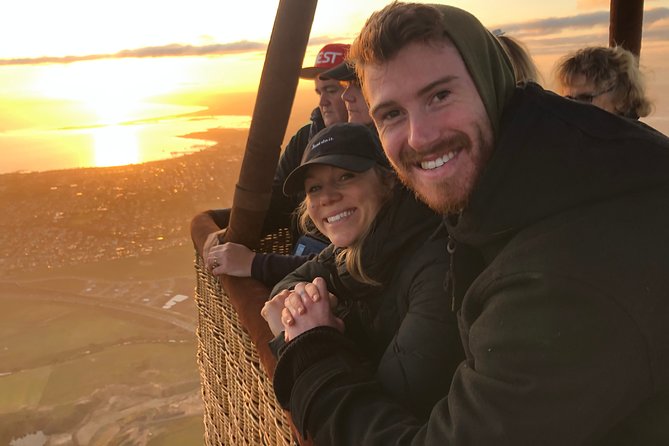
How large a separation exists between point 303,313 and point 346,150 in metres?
0.44

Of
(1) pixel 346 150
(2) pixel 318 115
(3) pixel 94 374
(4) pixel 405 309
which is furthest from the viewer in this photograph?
(3) pixel 94 374

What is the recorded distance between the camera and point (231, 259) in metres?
1.78

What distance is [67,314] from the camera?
27.1 feet

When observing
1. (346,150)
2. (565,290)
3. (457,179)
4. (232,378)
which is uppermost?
(346,150)

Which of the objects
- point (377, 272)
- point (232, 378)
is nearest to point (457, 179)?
point (377, 272)

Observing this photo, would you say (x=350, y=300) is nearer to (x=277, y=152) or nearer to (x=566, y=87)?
(x=277, y=152)

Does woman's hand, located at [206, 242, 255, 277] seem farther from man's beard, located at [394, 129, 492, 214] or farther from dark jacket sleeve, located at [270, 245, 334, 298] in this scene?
man's beard, located at [394, 129, 492, 214]

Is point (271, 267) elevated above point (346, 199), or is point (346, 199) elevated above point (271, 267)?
point (346, 199)

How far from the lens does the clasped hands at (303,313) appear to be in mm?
1218

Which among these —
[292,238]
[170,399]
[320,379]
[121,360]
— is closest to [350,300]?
[320,379]

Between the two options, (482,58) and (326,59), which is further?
(326,59)

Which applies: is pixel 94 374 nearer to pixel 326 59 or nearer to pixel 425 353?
pixel 326 59

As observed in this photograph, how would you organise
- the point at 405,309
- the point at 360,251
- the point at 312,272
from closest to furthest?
1. the point at 405,309
2. the point at 360,251
3. the point at 312,272

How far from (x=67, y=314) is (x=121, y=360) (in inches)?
82.7
